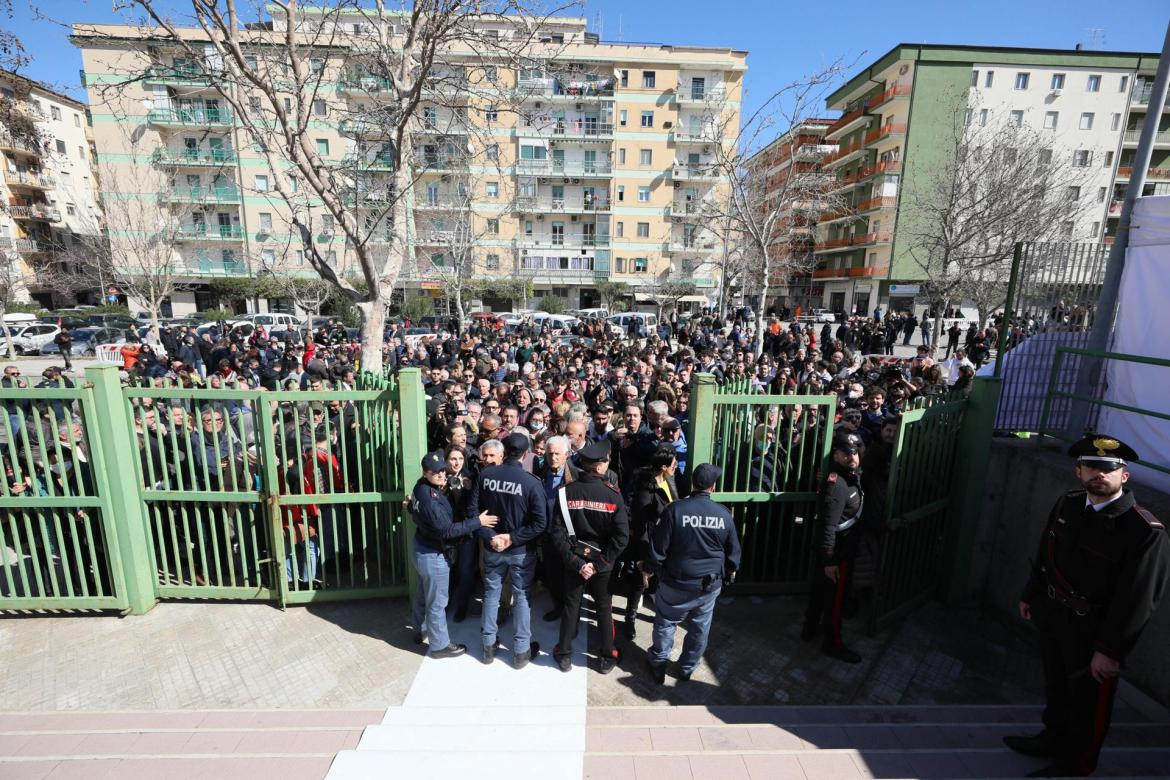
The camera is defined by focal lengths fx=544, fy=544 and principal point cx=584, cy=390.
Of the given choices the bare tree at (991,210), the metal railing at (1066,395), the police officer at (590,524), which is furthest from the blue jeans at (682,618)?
the bare tree at (991,210)

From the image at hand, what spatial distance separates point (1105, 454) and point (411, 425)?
4.66 metres

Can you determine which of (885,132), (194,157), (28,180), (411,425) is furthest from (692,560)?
(28,180)

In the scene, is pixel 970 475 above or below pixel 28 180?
below

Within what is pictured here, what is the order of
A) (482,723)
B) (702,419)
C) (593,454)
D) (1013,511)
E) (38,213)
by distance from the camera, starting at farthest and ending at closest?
1. (38,213)
2. (1013,511)
3. (702,419)
4. (593,454)
5. (482,723)

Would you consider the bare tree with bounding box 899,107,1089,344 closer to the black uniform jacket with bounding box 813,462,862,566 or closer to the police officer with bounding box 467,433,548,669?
the black uniform jacket with bounding box 813,462,862,566

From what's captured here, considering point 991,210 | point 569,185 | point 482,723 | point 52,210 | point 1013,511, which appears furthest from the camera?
point 569,185

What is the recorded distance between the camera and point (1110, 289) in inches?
192

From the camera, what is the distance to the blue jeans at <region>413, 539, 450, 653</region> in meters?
4.07

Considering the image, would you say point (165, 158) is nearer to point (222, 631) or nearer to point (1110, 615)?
point (222, 631)

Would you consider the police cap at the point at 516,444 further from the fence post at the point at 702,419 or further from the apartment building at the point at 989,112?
the apartment building at the point at 989,112

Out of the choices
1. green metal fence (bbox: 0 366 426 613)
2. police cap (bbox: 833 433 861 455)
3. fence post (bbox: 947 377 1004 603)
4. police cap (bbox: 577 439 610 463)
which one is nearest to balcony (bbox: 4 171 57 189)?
green metal fence (bbox: 0 366 426 613)

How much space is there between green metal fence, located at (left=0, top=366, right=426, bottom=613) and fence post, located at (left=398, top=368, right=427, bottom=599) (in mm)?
12

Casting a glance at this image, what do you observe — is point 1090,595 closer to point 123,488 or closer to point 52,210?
point 123,488

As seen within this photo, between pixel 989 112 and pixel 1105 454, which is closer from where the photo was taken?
pixel 1105 454
